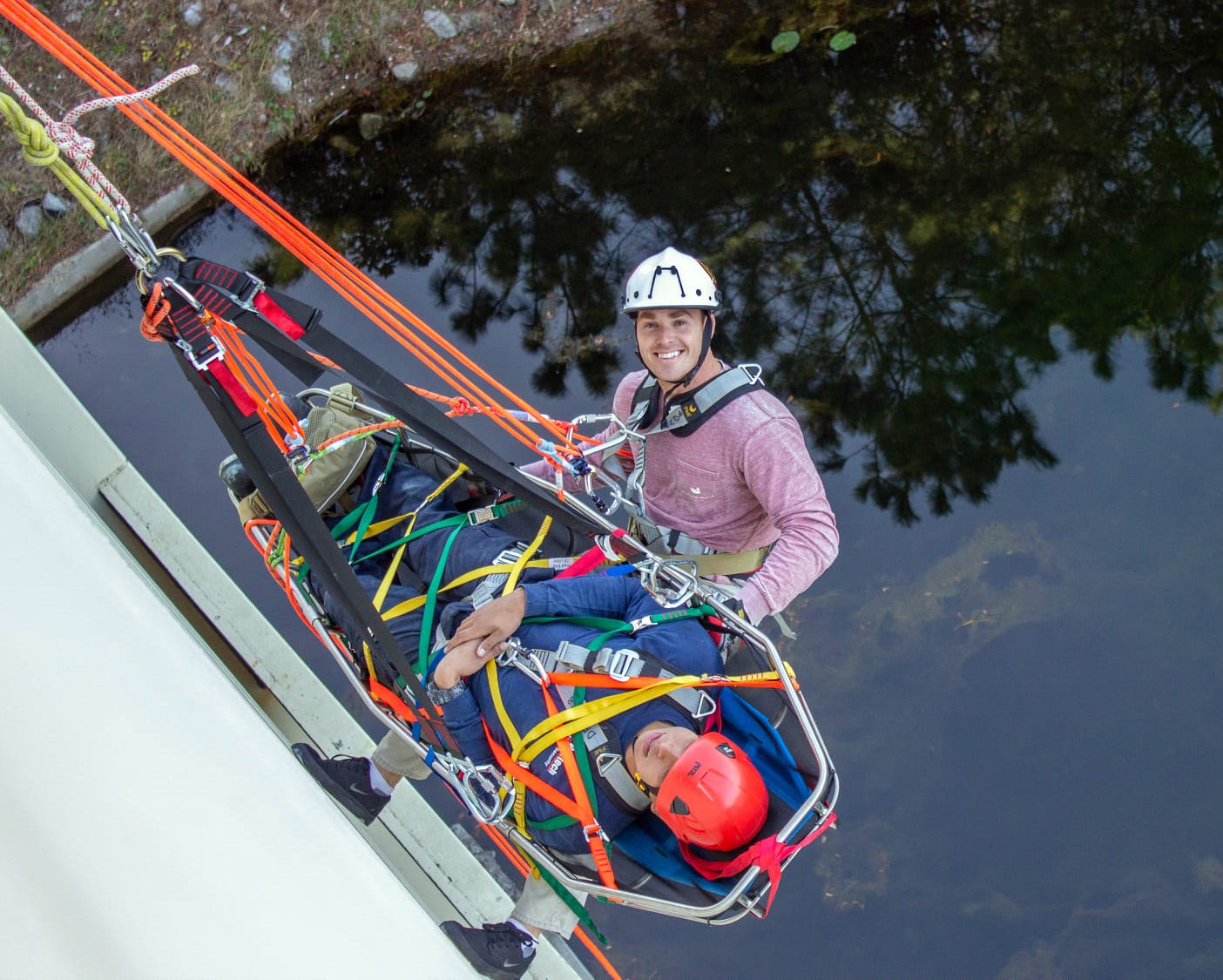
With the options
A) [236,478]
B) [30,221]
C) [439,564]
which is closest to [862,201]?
[439,564]

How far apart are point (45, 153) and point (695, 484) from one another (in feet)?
5.37

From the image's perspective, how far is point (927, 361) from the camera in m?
3.71

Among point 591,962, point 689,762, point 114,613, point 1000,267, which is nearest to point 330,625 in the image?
point 114,613

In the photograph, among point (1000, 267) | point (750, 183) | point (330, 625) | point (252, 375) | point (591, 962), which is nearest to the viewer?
point (330, 625)

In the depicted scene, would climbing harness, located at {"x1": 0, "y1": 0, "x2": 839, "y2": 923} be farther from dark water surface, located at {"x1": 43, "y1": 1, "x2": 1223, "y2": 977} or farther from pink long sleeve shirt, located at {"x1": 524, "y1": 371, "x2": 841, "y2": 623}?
dark water surface, located at {"x1": 43, "y1": 1, "x2": 1223, "y2": 977}

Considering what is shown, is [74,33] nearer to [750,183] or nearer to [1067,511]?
[750,183]

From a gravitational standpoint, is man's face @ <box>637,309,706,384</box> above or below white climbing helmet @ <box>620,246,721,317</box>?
below

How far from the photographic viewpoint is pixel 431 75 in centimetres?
457

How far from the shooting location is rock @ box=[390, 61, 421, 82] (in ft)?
14.9

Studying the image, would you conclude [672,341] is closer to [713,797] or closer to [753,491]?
[753,491]

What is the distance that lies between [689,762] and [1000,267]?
117 inches

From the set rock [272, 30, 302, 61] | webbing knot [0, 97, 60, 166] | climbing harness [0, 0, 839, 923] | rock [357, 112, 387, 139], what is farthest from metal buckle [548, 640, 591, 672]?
rock [272, 30, 302, 61]

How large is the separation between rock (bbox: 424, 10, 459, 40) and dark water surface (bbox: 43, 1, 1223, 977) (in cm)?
32

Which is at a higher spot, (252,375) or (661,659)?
(252,375)
